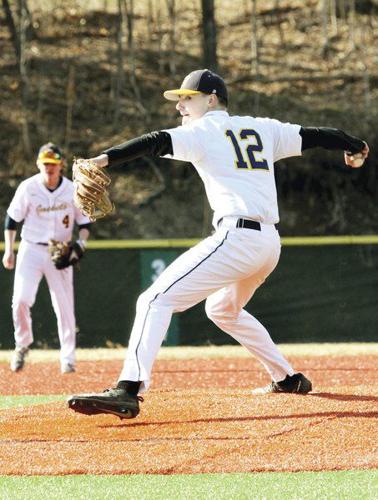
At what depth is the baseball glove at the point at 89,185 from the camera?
205 inches

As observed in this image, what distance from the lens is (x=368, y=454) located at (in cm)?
448

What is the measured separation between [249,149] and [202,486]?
6.78ft

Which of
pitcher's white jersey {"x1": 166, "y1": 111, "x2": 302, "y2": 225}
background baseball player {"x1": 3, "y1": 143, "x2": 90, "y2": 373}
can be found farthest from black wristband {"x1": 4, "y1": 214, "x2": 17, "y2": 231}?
pitcher's white jersey {"x1": 166, "y1": 111, "x2": 302, "y2": 225}

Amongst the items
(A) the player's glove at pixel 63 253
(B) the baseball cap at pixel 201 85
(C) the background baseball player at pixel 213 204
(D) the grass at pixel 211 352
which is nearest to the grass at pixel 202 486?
(C) the background baseball player at pixel 213 204

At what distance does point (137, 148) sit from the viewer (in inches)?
196

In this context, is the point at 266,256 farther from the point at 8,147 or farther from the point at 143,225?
the point at 8,147

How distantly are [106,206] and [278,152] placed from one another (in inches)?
42.0

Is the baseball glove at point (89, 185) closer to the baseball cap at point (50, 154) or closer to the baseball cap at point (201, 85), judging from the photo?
the baseball cap at point (201, 85)

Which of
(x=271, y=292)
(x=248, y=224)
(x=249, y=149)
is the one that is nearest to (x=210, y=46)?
(x=271, y=292)

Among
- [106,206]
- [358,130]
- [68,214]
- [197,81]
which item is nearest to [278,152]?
[197,81]

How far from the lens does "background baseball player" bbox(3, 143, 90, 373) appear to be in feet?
29.2

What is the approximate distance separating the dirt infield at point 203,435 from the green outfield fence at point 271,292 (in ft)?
19.0

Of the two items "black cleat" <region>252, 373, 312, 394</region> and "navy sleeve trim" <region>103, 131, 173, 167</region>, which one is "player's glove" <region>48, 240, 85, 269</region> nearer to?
"black cleat" <region>252, 373, 312, 394</region>

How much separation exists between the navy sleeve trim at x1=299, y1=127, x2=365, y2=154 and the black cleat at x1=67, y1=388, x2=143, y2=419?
5.94 feet
